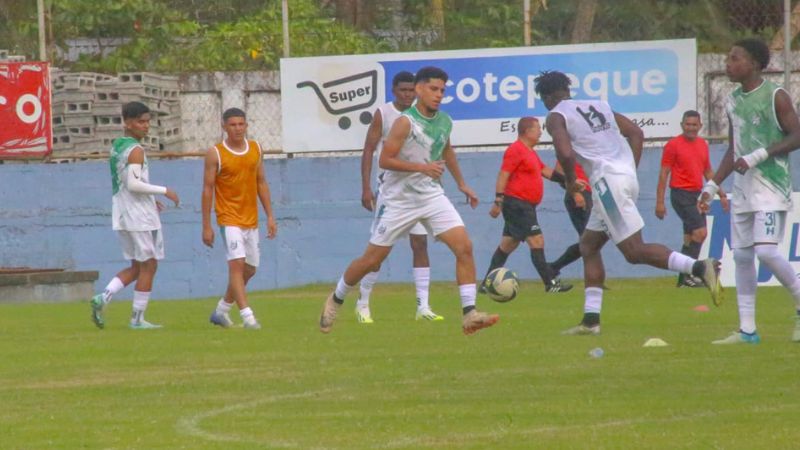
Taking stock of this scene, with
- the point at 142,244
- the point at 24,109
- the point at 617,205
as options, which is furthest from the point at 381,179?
the point at 24,109

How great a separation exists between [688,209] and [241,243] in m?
7.62

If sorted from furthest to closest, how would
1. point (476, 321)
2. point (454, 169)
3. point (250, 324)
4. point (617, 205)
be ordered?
point (250, 324) < point (454, 169) < point (617, 205) < point (476, 321)

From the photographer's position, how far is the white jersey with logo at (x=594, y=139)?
40.0 ft

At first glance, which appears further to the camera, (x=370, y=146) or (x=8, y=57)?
(x=8, y=57)

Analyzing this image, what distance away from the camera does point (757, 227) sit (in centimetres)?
1145

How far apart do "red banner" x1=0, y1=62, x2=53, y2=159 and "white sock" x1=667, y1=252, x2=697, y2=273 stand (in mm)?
13286

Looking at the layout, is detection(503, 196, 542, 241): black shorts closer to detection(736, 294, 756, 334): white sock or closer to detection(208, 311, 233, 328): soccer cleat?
detection(208, 311, 233, 328): soccer cleat

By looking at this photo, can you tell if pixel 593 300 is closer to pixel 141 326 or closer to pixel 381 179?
pixel 381 179

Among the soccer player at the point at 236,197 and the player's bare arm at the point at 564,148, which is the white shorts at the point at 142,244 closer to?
the soccer player at the point at 236,197

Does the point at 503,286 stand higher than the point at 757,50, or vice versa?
the point at 757,50

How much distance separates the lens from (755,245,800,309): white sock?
11.4m

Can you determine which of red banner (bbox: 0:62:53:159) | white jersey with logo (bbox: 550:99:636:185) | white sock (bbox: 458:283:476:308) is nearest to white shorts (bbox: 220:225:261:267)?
white sock (bbox: 458:283:476:308)

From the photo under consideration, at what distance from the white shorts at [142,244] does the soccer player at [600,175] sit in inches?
175

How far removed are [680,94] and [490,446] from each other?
15639 mm
